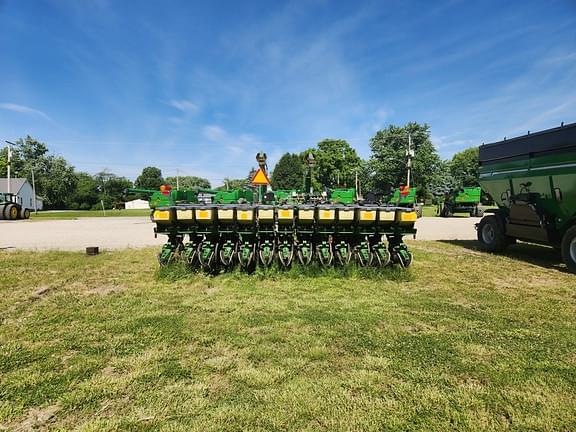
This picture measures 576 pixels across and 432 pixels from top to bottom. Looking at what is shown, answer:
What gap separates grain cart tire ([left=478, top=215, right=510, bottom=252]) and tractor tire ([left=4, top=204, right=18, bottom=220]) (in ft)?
98.6

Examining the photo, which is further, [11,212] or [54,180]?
[54,180]

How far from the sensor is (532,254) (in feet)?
30.6

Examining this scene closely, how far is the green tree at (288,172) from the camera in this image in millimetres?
82562

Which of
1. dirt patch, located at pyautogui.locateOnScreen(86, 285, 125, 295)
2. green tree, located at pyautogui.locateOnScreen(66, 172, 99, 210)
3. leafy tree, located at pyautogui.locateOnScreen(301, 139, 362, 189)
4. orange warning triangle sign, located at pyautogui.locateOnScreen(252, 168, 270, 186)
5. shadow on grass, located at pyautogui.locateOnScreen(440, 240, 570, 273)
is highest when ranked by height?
leafy tree, located at pyautogui.locateOnScreen(301, 139, 362, 189)

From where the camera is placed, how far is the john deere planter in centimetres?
612

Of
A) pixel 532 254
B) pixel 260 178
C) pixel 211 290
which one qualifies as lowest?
pixel 532 254

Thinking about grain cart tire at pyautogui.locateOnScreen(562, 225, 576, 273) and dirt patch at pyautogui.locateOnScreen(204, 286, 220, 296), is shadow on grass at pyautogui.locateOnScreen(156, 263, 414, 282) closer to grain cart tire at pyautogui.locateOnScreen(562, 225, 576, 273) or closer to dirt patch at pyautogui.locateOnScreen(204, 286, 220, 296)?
dirt patch at pyautogui.locateOnScreen(204, 286, 220, 296)

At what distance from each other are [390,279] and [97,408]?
190 inches

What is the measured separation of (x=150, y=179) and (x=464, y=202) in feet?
333

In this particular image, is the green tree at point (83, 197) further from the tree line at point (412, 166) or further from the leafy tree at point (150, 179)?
the tree line at point (412, 166)

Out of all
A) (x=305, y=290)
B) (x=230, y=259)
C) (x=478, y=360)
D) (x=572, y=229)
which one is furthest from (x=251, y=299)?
(x=572, y=229)

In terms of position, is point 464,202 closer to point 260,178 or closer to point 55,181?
point 260,178

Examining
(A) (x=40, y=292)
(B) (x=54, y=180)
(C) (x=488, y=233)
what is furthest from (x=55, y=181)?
(C) (x=488, y=233)

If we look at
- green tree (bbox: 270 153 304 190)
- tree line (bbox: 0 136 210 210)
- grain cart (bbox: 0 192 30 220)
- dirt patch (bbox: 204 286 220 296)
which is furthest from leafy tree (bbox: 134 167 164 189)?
dirt patch (bbox: 204 286 220 296)
